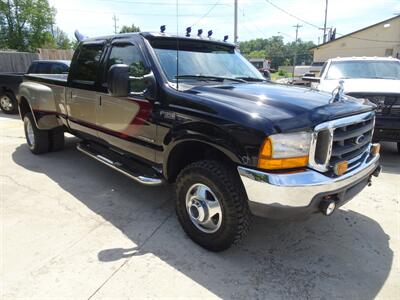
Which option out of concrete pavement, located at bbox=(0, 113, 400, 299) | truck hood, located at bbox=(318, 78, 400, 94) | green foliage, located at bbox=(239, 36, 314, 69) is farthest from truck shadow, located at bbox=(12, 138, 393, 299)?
green foliage, located at bbox=(239, 36, 314, 69)

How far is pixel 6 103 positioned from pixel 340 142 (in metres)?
11.3

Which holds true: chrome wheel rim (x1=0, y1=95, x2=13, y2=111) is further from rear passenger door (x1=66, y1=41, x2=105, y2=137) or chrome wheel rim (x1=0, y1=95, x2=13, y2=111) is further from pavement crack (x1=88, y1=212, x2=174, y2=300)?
pavement crack (x1=88, y1=212, x2=174, y2=300)

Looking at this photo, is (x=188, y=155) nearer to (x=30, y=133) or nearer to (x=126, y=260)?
(x=126, y=260)

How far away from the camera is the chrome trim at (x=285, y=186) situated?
2529mm

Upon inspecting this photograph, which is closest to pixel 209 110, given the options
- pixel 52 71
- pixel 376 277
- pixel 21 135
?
pixel 376 277

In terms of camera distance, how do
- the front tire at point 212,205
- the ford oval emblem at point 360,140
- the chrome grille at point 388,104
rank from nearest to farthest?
the front tire at point 212,205, the ford oval emblem at point 360,140, the chrome grille at point 388,104

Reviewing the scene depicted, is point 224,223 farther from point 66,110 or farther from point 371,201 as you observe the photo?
point 66,110

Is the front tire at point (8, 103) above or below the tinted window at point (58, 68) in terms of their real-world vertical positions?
below

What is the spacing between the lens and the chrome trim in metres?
2.53

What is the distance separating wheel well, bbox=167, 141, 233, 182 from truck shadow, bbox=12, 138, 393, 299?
631mm

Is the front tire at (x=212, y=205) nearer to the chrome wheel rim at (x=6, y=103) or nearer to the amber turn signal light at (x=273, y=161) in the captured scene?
the amber turn signal light at (x=273, y=161)

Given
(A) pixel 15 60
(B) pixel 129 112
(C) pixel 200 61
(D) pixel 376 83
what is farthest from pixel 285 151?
(A) pixel 15 60

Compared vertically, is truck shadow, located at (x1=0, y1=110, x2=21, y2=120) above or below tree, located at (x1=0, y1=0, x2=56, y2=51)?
below

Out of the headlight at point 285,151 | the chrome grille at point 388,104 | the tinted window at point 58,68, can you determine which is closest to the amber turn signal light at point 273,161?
the headlight at point 285,151
